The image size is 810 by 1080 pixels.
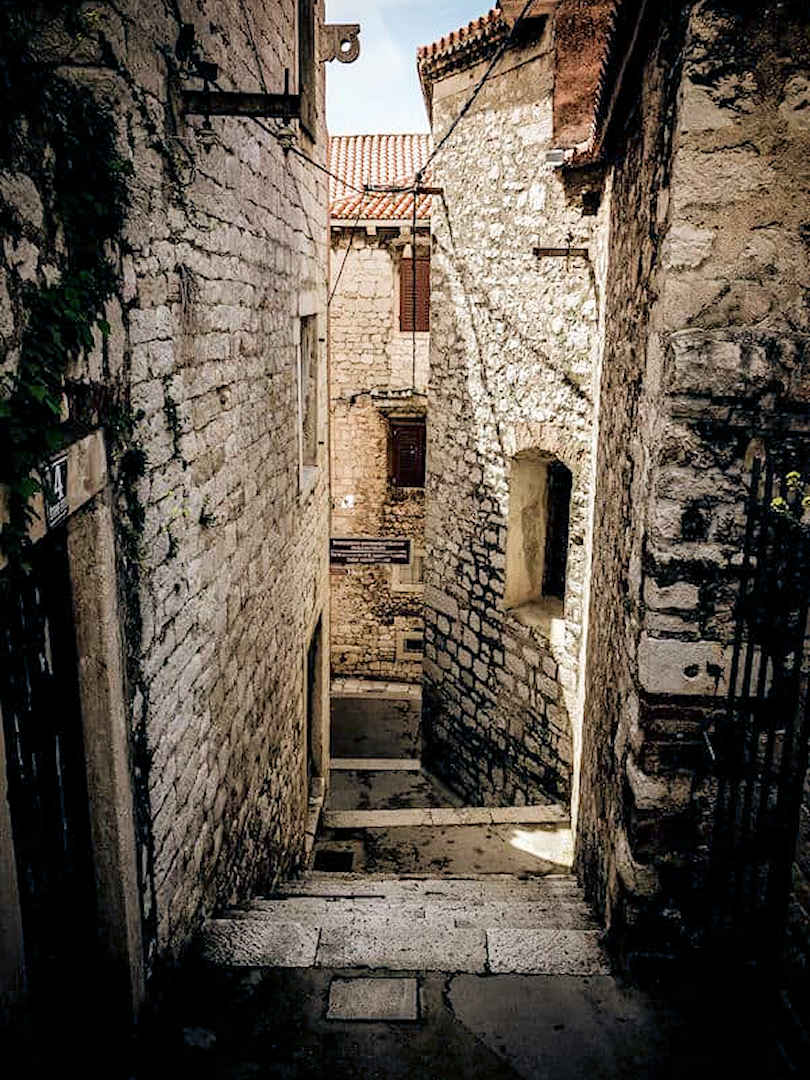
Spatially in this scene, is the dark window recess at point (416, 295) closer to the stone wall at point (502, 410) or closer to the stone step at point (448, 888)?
the stone wall at point (502, 410)

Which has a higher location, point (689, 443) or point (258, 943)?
point (689, 443)

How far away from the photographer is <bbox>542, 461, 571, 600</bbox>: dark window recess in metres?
7.32

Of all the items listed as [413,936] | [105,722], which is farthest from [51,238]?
[413,936]

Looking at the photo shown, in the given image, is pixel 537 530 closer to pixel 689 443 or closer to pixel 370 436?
pixel 689 443

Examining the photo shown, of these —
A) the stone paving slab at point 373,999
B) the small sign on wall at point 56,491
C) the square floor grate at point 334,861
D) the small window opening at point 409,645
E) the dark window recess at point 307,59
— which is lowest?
the small window opening at point 409,645

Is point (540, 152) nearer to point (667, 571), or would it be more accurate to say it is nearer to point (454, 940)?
point (667, 571)

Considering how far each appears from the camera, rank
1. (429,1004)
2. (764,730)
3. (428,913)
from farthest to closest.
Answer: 1. (428,913)
2. (429,1004)
3. (764,730)

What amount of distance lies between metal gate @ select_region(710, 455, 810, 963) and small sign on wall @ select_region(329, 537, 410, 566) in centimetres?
729

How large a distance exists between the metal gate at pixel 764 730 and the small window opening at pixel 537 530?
4191 millimetres

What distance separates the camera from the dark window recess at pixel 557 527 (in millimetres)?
7320

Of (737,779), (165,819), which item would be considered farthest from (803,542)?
(165,819)

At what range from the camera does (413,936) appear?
360 centimetres

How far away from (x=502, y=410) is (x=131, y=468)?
4879mm

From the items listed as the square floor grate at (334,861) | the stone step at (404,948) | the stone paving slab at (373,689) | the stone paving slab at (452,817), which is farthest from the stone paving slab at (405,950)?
the stone paving slab at (373,689)
